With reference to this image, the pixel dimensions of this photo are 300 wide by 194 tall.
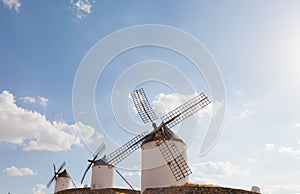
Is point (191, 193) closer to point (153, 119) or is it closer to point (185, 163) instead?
point (185, 163)

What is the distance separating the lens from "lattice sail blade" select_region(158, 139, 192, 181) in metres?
21.0

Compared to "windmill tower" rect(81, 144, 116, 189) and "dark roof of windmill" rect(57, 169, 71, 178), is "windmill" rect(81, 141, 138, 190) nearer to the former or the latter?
"windmill tower" rect(81, 144, 116, 189)

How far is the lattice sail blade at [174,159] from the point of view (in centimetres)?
2103

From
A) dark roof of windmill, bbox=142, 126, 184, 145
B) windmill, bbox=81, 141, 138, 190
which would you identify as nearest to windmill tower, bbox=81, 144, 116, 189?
windmill, bbox=81, 141, 138, 190

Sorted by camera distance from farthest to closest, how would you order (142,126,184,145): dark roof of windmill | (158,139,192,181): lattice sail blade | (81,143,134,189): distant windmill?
(81,143,134,189): distant windmill → (142,126,184,145): dark roof of windmill → (158,139,192,181): lattice sail blade

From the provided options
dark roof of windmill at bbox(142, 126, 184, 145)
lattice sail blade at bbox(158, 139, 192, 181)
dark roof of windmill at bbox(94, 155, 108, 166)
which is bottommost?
lattice sail blade at bbox(158, 139, 192, 181)

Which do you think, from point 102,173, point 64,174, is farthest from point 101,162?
point 64,174

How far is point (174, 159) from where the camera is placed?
21.2 m

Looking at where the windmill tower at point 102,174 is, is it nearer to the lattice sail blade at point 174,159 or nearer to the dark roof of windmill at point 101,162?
the dark roof of windmill at point 101,162

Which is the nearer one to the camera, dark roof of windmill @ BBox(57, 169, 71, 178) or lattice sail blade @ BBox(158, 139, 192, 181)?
lattice sail blade @ BBox(158, 139, 192, 181)

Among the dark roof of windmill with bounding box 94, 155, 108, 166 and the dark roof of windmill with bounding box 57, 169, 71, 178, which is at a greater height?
the dark roof of windmill with bounding box 57, 169, 71, 178

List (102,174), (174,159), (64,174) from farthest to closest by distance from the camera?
(64,174) < (102,174) < (174,159)

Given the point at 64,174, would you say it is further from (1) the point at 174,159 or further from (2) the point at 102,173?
(1) the point at 174,159

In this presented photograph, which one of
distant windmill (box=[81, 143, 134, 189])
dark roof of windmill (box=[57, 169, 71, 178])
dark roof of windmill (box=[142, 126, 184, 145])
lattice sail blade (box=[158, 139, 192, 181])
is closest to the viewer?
lattice sail blade (box=[158, 139, 192, 181])
